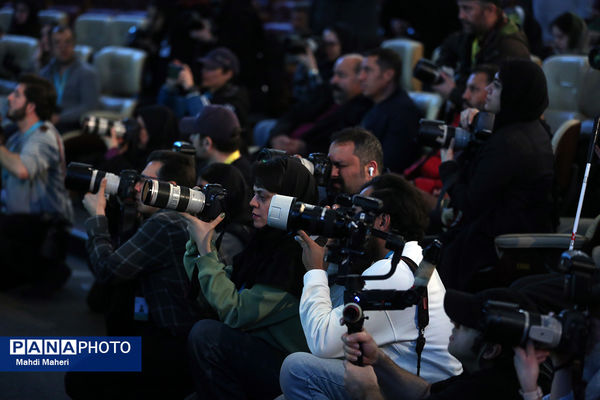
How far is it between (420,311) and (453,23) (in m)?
4.72

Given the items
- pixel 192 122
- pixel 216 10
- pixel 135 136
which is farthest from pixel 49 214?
pixel 216 10

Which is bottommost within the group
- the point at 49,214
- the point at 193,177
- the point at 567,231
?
the point at 49,214

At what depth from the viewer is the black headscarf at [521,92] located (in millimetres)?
3525

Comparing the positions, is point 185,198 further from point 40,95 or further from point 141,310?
point 40,95

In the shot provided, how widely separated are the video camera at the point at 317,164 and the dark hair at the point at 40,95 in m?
2.17

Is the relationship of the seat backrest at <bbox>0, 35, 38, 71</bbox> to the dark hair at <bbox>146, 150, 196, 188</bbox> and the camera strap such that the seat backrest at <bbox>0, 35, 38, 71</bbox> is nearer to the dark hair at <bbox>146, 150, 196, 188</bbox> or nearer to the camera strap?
the dark hair at <bbox>146, 150, 196, 188</bbox>

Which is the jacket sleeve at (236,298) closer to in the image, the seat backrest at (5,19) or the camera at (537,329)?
the camera at (537,329)

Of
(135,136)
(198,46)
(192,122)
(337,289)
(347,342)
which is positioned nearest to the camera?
(347,342)

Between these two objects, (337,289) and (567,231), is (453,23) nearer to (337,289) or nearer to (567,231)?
(567,231)

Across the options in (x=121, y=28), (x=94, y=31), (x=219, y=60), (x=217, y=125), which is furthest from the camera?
(x=94, y=31)

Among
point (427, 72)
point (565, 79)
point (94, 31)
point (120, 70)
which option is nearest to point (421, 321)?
point (427, 72)

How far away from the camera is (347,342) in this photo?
2.27m

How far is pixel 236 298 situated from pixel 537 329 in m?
1.13

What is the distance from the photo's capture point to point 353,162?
3406mm
